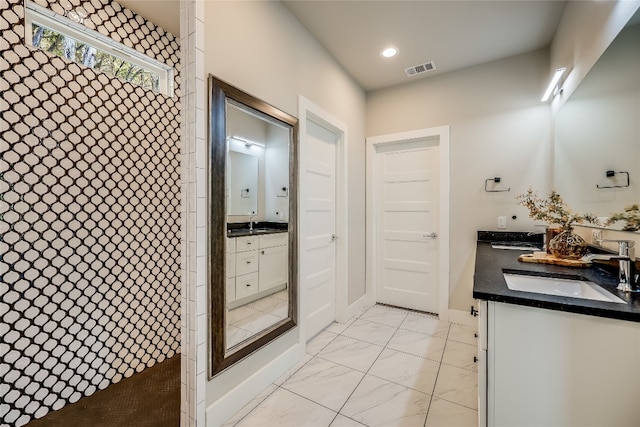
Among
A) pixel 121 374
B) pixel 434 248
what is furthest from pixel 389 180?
pixel 121 374

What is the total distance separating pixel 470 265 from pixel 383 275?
101 centimetres

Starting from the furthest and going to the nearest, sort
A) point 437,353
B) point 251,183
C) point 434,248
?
point 434,248, point 437,353, point 251,183

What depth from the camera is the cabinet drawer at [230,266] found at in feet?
5.28

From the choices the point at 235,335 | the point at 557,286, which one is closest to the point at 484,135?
the point at 557,286

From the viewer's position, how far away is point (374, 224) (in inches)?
134

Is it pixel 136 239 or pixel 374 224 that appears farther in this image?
pixel 374 224

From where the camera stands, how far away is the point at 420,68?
113 inches

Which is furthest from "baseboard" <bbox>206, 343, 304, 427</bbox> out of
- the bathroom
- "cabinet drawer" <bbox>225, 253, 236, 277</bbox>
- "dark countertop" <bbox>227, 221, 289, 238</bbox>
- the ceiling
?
the ceiling

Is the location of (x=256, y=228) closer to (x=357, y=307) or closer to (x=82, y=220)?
(x=82, y=220)

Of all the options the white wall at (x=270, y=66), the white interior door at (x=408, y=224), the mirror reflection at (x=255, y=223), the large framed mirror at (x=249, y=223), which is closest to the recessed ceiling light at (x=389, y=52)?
the white wall at (x=270, y=66)

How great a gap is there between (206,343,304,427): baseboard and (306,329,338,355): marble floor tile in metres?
0.18

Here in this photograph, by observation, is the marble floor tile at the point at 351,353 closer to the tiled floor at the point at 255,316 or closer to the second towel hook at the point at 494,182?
the tiled floor at the point at 255,316

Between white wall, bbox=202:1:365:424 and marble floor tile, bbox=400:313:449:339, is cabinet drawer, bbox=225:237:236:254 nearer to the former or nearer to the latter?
white wall, bbox=202:1:365:424

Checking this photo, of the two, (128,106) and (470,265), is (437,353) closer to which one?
(470,265)
